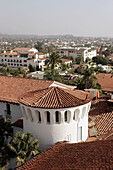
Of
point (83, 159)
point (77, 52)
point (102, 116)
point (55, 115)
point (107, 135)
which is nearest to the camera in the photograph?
point (83, 159)

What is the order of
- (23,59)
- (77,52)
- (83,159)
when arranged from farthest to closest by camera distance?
(77,52)
(23,59)
(83,159)

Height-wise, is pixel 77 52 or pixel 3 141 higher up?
pixel 3 141

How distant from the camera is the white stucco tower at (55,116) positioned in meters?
17.0

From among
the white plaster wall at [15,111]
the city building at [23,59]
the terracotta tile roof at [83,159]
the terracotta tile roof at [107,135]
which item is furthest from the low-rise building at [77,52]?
the terracotta tile roof at [83,159]

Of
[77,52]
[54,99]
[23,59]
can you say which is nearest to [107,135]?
[54,99]

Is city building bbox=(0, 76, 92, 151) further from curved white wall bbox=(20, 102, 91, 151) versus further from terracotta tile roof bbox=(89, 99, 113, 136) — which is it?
terracotta tile roof bbox=(89, 99, 113, 136)

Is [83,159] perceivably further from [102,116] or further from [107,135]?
[102,116]

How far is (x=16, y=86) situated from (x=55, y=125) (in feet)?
32.0

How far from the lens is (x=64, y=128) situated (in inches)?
690

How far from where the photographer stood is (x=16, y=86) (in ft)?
83.4

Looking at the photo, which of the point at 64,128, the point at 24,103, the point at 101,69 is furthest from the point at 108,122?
the point at 101,69

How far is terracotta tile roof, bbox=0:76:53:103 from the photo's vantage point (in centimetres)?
2391

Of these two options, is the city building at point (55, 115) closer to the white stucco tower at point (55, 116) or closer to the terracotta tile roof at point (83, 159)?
the white stucco tower at point (55, 116)

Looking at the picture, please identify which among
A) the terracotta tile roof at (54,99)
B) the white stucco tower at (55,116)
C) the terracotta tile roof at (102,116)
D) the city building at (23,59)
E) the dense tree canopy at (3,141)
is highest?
the terracotta tile roof at (54,99)
